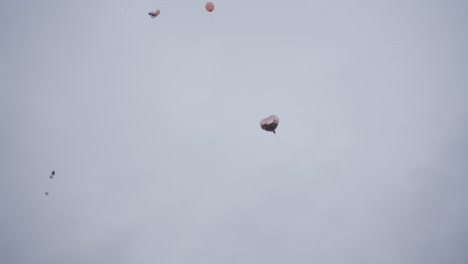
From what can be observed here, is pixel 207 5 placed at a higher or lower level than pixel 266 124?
higher

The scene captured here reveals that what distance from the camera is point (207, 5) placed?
13.5m

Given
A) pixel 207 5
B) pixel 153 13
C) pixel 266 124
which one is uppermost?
pixel 207 5

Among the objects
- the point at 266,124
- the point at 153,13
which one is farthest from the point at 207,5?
the point at 266,124

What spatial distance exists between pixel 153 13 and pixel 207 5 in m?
3.31

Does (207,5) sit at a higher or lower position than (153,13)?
higher

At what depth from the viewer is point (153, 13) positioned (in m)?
13.7

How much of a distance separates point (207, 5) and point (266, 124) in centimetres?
796

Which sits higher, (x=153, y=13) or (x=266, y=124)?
(x=153, y=13)

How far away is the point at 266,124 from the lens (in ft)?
45.0

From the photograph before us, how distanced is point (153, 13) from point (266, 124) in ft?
31.4

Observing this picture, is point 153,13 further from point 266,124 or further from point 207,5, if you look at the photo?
point 266,124
